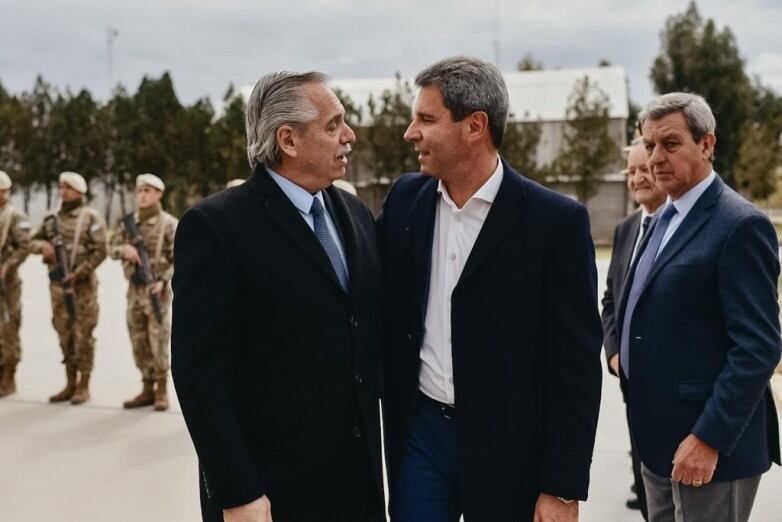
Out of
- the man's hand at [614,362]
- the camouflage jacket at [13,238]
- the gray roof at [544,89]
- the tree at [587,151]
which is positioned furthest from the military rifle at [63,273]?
the gray roof at [544,89]

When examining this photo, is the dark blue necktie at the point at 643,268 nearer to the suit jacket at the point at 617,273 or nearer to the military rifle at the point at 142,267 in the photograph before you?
the suit jacket at the point at 617,273

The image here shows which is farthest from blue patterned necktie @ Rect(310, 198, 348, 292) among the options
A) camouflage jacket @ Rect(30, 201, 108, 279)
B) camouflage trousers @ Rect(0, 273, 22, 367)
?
camouflage trousers @ Rect(0, 273, 22, 367)

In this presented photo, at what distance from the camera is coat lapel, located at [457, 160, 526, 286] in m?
2.37

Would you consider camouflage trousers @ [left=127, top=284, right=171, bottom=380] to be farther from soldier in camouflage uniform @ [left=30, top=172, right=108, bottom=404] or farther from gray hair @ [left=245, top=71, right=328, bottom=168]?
gray hair @ [left=245, top=71, right=328, bottom=168]

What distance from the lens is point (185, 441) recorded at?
20.5 feet

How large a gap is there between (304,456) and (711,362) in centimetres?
Result: 134

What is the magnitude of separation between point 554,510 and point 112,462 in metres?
4.24

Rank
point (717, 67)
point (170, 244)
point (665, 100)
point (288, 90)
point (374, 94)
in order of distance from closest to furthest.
Result: point (288, 90), point (665, 100), point (170, 244), point (374, 94), point (717, 67)

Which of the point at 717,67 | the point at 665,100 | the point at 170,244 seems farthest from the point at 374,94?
the point at 665,100

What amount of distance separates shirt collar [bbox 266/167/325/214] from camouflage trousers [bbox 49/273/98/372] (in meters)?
5.67

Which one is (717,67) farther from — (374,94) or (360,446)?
(360,446)

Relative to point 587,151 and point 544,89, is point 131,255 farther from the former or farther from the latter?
point 544,89

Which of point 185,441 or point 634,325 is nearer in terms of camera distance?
point 634,325

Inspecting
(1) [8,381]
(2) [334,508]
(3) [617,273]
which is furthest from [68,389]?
(2) [334,508]
